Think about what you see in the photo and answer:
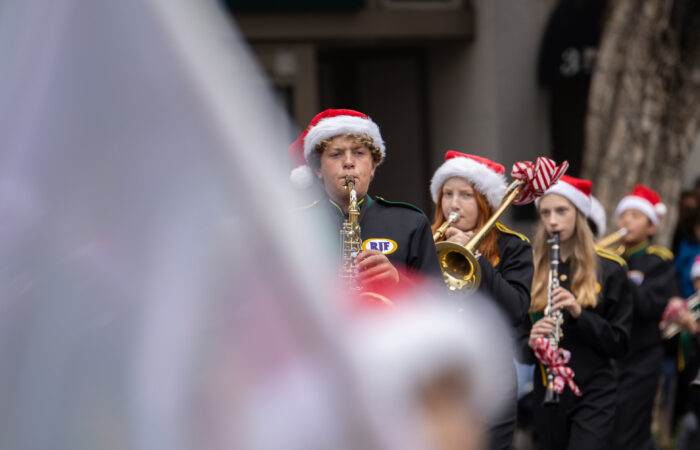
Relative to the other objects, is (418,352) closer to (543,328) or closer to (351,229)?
(351,229)

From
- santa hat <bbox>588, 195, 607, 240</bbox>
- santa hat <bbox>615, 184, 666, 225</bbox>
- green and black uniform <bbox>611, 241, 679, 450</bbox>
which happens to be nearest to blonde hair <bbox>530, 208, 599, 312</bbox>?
green and black uniform <bbox>611, 241, 679, 450</bbox>

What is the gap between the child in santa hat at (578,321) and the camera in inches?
203

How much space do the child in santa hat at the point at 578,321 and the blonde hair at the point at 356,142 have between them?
1918 mm

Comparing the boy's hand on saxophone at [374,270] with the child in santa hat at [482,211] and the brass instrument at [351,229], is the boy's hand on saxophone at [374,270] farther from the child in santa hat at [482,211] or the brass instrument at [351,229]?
the child in santa hat at [482,211]

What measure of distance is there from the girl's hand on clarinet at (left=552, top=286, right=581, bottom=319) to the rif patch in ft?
6.67

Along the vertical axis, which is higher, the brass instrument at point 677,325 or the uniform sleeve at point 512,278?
the uniform sleeve at point 512,278

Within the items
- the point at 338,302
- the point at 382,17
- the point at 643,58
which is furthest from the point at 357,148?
the point at 382,17

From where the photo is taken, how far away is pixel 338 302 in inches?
41.9

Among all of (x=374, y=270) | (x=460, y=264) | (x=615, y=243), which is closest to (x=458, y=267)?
(x=460, y=264)

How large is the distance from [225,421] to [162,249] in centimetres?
19

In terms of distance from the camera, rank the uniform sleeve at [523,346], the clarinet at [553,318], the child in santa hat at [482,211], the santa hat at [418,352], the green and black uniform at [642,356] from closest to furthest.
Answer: the santa hat at [418,352]
the child in santa hat at [482,211]
the clarinet at [553,318]
the uniform sleeve at [523,346]
the green and black uniform at [642,356]

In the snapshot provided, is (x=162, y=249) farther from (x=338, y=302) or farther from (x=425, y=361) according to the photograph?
(x=425, y=361)

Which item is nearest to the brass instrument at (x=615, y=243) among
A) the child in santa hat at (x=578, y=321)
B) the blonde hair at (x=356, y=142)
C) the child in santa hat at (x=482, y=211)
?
the child in santa hat at (x=578, y=321)

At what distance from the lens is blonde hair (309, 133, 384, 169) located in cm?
347
